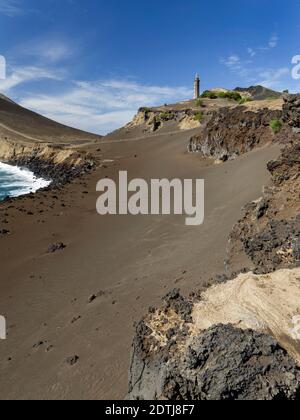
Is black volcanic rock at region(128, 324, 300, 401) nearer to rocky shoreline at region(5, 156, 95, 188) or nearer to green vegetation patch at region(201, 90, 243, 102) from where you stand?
rocky shoreline at region(5, 156, 95, 188)

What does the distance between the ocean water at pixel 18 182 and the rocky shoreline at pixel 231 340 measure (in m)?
28.3

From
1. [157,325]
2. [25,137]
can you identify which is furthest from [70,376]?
[25,137]

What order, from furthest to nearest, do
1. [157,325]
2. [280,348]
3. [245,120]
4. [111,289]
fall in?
[245,120] → [111,289] → [157,325] → [280,348]

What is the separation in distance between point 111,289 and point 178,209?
25.7ft

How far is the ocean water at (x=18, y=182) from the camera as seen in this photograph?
3488cm

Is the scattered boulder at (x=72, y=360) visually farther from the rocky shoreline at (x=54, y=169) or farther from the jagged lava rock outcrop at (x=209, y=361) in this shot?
the rocky shoreline at (x=54, y=169)

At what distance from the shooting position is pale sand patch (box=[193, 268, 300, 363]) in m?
5.25


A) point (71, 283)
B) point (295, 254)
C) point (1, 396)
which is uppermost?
point (295, 254)

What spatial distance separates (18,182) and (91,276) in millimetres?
31786

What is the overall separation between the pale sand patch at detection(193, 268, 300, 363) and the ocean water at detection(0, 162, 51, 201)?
28367 millimetres

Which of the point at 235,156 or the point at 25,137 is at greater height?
the point at 25,137

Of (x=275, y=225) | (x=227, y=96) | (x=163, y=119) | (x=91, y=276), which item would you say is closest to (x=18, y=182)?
(x=163, y=119)

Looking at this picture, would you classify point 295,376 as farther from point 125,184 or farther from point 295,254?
point 125,184
